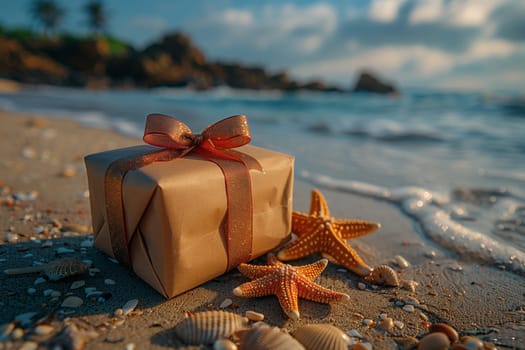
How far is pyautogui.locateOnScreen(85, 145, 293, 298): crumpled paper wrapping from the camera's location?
1562mm

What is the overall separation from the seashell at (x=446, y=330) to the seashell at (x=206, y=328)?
92 centimetres

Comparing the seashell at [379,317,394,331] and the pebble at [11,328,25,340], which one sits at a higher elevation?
the pebble at [11,328,25,340]

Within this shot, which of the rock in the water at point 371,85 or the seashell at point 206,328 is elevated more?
the rock in the water at point 371,85

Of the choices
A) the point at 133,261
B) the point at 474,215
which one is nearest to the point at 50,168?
the point at 133,261

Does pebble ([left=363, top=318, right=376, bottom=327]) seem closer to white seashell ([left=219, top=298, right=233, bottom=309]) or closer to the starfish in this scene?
the starfish

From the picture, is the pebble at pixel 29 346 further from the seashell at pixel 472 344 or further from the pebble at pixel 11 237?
the seashell at pixel 472 344

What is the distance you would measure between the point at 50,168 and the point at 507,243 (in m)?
4.67

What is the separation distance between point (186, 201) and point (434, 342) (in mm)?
1253

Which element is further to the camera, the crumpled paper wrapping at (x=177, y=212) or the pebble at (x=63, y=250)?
the pebble at (x=63, y=250)

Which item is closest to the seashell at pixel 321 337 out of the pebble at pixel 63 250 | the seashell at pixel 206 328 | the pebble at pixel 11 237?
the seashell at pixel 206 328

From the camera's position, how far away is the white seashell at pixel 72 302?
1646 mm

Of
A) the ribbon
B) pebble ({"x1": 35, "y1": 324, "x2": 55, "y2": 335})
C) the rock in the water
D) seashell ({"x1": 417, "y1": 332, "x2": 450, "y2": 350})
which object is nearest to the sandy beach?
pebble ({"x1": 35, "y1": 324, "x2": 55, "y2": 335})

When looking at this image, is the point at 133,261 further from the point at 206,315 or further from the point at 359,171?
the point at 359,171

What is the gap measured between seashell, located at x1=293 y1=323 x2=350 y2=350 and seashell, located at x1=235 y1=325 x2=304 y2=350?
0.15 feet
